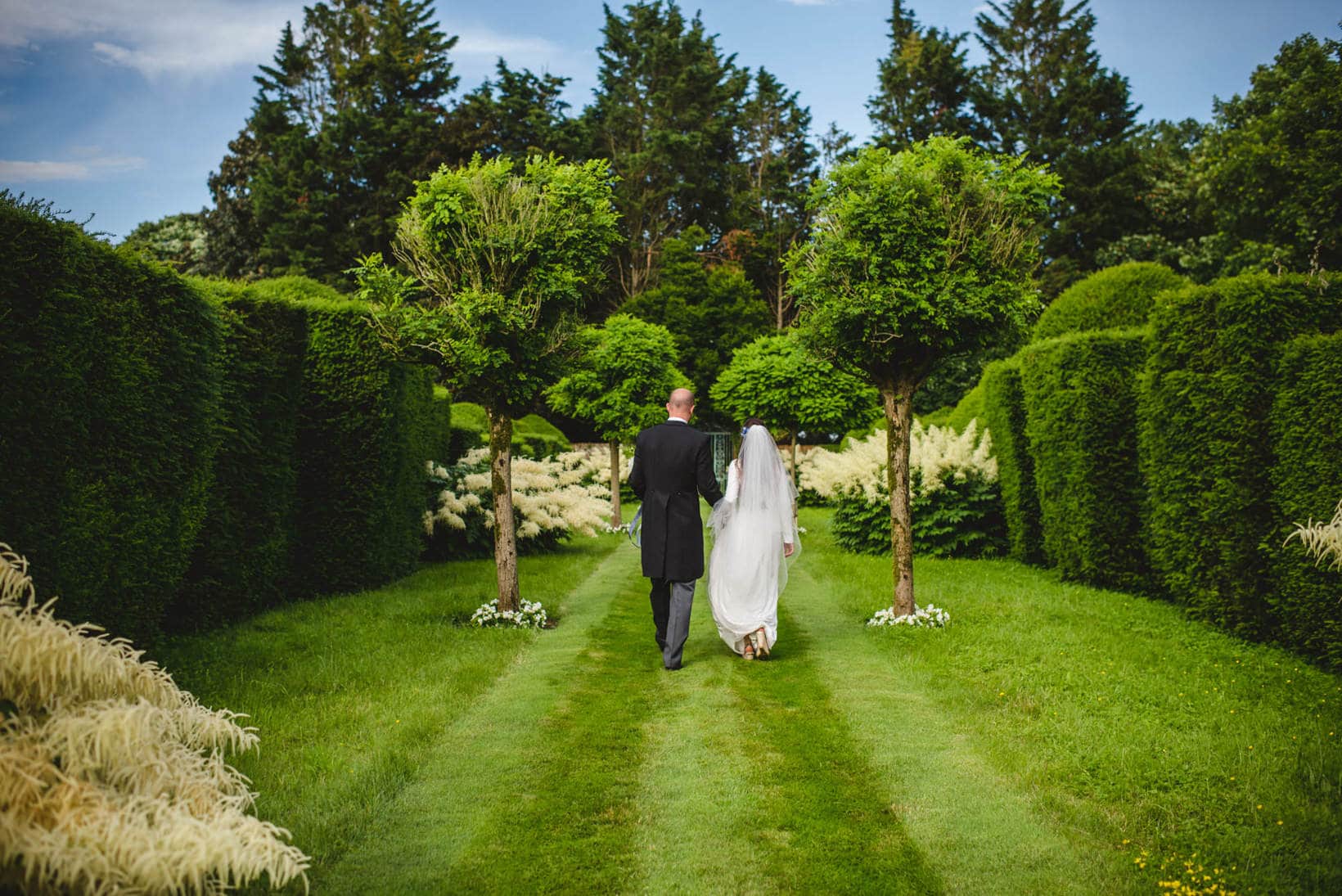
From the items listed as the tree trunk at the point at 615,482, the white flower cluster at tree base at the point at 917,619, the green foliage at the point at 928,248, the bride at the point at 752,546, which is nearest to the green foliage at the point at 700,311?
the tree trunk at the point at 615,482

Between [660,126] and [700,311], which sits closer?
[700,311]

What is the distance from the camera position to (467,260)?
27.3ft

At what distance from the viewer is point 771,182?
4172 cm

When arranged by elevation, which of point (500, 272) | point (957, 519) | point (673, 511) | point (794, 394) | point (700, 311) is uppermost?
point (700, 311)

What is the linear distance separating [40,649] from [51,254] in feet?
14.2

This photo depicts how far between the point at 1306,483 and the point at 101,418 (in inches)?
359

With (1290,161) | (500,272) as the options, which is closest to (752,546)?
(500,272)

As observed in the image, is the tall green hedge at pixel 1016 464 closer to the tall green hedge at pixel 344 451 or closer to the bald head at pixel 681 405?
the bald head at pixel 681 405

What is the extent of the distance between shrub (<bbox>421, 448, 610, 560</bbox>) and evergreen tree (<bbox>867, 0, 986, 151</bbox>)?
29.0m

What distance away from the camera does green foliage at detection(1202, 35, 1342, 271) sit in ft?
68.5

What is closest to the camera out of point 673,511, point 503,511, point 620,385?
point 673,511

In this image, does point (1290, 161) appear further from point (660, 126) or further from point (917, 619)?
point (660, 126)

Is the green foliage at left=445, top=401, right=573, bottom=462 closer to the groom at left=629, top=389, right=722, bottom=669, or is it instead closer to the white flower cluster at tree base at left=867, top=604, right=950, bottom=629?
the groom at left=629, top=389, right=722, bottom=669

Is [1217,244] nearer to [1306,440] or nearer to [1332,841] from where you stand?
[1306,440]
